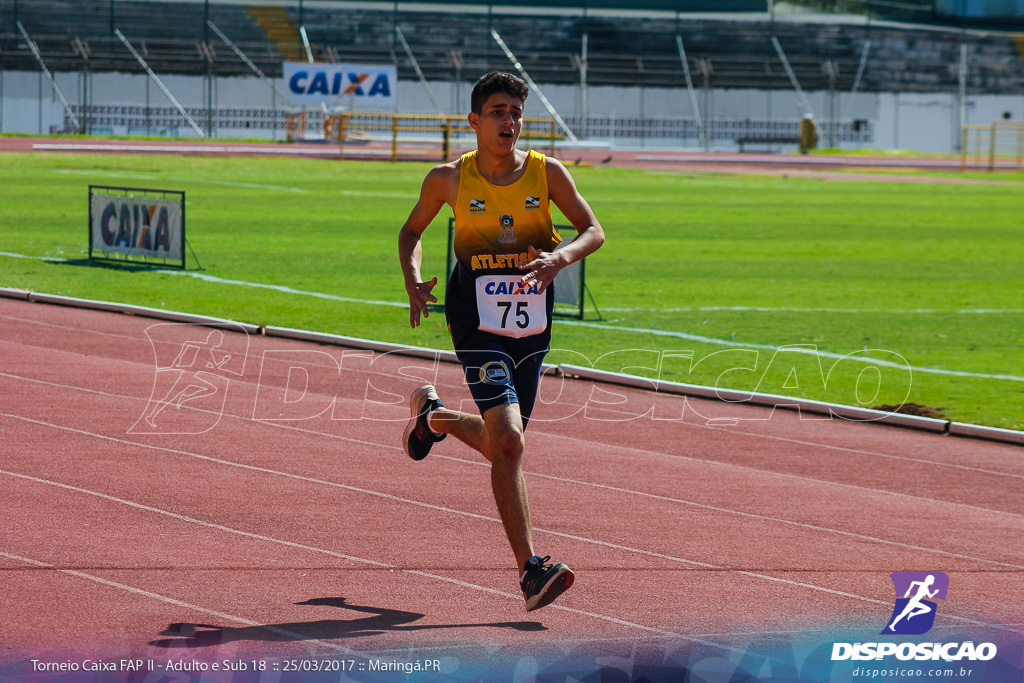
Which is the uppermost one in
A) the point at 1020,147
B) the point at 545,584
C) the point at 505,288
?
the point at 1020,147

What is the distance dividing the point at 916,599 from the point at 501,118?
2.67 metres

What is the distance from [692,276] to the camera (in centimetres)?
1798

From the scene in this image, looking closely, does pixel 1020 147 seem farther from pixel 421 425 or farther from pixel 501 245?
pixel 501 245

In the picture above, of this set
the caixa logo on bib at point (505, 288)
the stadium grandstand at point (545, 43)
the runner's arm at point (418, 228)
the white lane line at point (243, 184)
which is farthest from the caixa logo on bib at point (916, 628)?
the stadium grandstand at point (545, 43)

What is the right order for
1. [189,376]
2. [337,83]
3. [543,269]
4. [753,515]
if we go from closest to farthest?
[543,269]
[753,515]
[189,376]
[337,83]

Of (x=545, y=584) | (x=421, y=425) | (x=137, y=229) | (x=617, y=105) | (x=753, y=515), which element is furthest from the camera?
(x=617, y=105)

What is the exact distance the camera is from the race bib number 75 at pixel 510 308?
217 inches

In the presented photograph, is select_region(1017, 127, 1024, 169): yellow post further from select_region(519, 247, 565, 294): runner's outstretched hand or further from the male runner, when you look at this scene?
select_region(519, 247, 565, 294): runner's outstretched hand

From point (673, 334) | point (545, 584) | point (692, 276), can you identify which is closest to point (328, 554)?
point (545, 584)

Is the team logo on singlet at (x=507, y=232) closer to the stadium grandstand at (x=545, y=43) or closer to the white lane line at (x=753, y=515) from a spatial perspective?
the white lane line at (x=753, y=515)

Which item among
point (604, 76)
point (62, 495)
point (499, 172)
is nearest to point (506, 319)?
point (499, 172)

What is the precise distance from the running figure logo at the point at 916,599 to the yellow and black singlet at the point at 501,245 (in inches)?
73.8

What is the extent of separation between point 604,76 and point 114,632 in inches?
2262

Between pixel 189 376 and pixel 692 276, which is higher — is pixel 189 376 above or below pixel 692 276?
below
